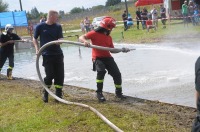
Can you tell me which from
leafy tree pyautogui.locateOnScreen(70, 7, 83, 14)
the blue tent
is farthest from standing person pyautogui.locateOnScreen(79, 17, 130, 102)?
leafy tree pyautogui.locateOnScreen(70, 7, 83, 14)

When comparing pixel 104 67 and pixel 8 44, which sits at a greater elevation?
pixel 8 44

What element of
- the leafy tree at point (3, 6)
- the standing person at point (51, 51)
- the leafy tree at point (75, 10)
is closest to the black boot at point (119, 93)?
the standing person at point (51, 51)

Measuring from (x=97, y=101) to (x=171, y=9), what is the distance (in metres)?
25.4

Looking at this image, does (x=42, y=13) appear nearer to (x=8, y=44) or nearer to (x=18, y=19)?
(x=18, y=19)

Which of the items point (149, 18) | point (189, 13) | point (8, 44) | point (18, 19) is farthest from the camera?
point (18, 19)

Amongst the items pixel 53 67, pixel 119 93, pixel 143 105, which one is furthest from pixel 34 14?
pixel 143 105

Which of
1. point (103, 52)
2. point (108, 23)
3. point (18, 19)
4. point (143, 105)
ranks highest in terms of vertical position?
point (108, 23)

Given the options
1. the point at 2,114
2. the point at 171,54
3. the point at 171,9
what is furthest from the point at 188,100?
the point at 171,9

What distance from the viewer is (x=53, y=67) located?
7.39m

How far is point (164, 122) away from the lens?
5.42 meters

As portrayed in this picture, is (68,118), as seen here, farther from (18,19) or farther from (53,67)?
(18,19)

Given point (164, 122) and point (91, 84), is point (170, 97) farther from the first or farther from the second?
point (91, 84)

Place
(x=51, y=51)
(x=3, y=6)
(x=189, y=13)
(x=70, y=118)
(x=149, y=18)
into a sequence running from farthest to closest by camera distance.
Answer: (x=3, y=6)
(x=149, y=18)
(x=189, y=13)
(x=51, y=51)
(x=70, y=118)

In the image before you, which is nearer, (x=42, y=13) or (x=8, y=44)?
(x=8, y=44)
